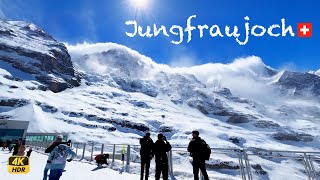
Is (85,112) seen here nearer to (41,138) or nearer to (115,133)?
(115,133)

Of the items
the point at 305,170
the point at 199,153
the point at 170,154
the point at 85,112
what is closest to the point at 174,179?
the point at 170,154

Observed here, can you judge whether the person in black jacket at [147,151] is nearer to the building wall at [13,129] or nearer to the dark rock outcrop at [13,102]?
the building wall at [13,129]

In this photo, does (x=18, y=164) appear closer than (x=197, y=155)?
Yes

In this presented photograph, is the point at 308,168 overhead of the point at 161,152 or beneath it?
beneath

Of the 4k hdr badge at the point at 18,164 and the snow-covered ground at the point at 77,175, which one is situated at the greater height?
the 4k hdr badge at the point at 18,164

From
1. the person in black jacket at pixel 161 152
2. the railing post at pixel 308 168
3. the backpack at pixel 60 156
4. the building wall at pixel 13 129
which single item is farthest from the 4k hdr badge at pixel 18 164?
the building wall at pixel 13 129

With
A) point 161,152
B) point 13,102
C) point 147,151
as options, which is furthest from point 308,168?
point 13,102

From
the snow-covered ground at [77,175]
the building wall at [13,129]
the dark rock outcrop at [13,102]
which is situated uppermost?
the dark rock outcrop at [13,102]

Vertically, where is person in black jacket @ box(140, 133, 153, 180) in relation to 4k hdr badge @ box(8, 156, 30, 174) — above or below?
above

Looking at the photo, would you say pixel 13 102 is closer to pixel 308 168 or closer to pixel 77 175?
pixel 77 175

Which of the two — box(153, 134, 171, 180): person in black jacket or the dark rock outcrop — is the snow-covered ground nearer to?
box(153, 134, 171, 180): person in black jacket

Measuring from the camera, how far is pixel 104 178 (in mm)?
13883

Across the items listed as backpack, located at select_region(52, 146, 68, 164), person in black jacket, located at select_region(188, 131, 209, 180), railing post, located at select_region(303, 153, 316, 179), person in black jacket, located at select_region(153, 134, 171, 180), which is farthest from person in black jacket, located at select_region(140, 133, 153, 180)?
railing post, located at select_region(303, 153, 316, 179)

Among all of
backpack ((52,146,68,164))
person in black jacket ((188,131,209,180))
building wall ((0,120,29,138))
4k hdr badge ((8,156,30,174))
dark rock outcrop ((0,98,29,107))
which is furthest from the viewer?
dark rock outcrop ((0,98,29,107))
